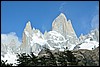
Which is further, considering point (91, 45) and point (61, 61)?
point (91, 45)

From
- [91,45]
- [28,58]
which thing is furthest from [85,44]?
[28,58]

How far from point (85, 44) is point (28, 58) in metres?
166

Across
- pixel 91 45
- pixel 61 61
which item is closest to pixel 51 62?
pixel 61 61

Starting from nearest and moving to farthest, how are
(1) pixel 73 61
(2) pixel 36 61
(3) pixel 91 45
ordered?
(1) pixel 73 61 < (2) pixel 36 61 < (3) pixel 91 45

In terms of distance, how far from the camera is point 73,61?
84.5 ft

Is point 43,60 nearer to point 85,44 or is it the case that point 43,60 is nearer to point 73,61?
point 73,61

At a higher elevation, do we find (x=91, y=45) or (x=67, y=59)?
(x=91, y=45)

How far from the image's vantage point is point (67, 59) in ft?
85.9

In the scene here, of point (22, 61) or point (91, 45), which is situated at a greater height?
point (91, 45)

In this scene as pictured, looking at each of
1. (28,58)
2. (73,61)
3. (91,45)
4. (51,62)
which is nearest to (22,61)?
(28,58)

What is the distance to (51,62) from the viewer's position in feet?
86.7

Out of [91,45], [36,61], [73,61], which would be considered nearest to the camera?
[73,61]

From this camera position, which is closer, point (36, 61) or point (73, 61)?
point (73, 61)

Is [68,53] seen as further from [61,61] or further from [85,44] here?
[85,44]
